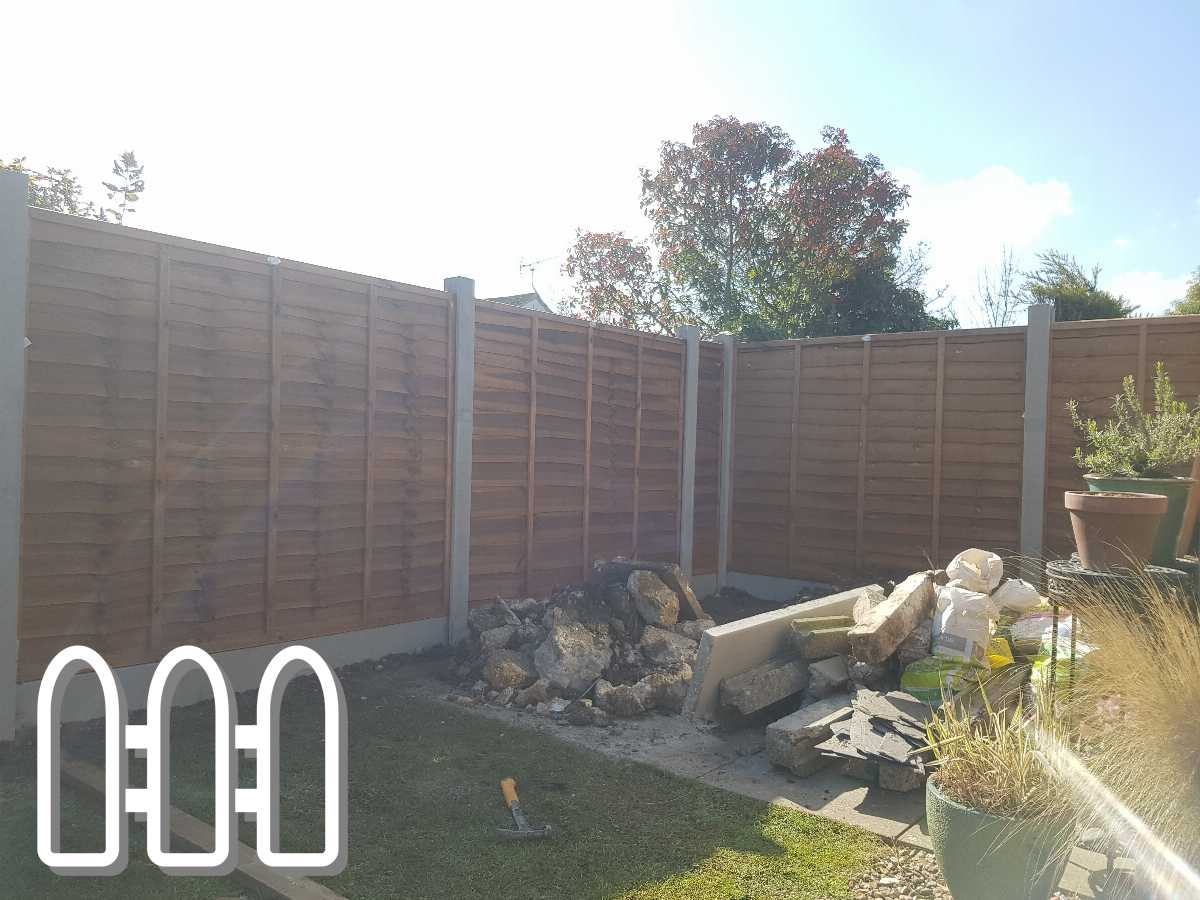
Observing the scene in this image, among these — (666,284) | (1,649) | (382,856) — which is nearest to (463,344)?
(1,649)

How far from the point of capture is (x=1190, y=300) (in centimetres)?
2070

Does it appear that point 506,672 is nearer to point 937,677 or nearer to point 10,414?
point 937,677

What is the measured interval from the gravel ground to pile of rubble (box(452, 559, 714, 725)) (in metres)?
2.26

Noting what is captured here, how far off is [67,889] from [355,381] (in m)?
3.82

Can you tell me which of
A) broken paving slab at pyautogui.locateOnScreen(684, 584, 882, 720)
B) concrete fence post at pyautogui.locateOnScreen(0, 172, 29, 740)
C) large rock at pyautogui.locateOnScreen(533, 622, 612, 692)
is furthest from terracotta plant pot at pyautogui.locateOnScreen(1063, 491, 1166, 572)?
concrete fence post at pyautogui.locateOnScreen(0, 172, 29, 740)

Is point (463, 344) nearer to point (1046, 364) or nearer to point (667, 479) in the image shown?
point (667, 479)

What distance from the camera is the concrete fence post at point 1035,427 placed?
25.8 feet

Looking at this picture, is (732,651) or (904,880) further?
(732,651)

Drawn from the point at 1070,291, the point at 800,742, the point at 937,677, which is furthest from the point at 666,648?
the point at 1070,291

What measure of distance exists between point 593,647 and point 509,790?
217cm

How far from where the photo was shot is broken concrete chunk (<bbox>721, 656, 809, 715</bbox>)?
210 inches

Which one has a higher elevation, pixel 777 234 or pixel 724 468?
pixel 777 234

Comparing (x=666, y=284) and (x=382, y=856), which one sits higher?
(x=666, y=284)

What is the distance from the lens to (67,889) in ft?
10.1
